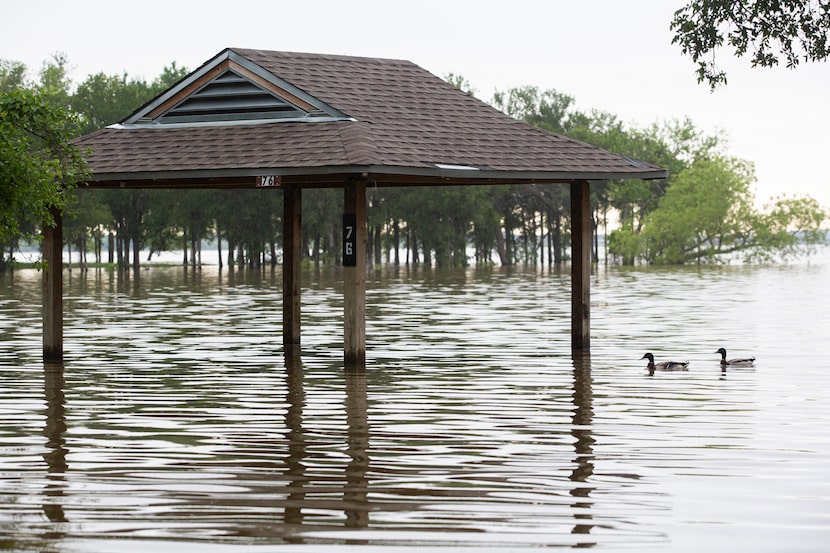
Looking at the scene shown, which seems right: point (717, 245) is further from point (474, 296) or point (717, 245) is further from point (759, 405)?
point (759, 405)

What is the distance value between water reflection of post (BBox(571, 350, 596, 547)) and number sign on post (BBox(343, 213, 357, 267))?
349 cm

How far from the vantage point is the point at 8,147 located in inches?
537

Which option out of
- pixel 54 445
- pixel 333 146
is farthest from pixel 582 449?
pixel 333 146

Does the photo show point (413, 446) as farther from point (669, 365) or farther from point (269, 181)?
point (669, 365)

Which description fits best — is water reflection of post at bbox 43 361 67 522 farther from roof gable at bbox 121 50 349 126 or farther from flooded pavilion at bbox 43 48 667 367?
roof gable at bbox 121 50 349 126

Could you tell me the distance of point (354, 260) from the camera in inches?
768

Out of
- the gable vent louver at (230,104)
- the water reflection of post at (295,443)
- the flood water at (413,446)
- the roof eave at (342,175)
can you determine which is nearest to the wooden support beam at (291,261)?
the flood water at (413,446)

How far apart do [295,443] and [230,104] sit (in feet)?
34.3

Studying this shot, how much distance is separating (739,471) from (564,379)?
784 cm

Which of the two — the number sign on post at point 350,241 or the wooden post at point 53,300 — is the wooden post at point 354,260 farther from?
the wooden post at point 53,300

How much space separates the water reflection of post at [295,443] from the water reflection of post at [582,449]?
1830mm

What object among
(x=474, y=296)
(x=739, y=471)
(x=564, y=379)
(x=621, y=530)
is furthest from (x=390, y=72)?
(x=474, y=296)

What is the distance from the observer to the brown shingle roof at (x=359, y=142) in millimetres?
19219

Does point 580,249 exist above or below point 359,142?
below
